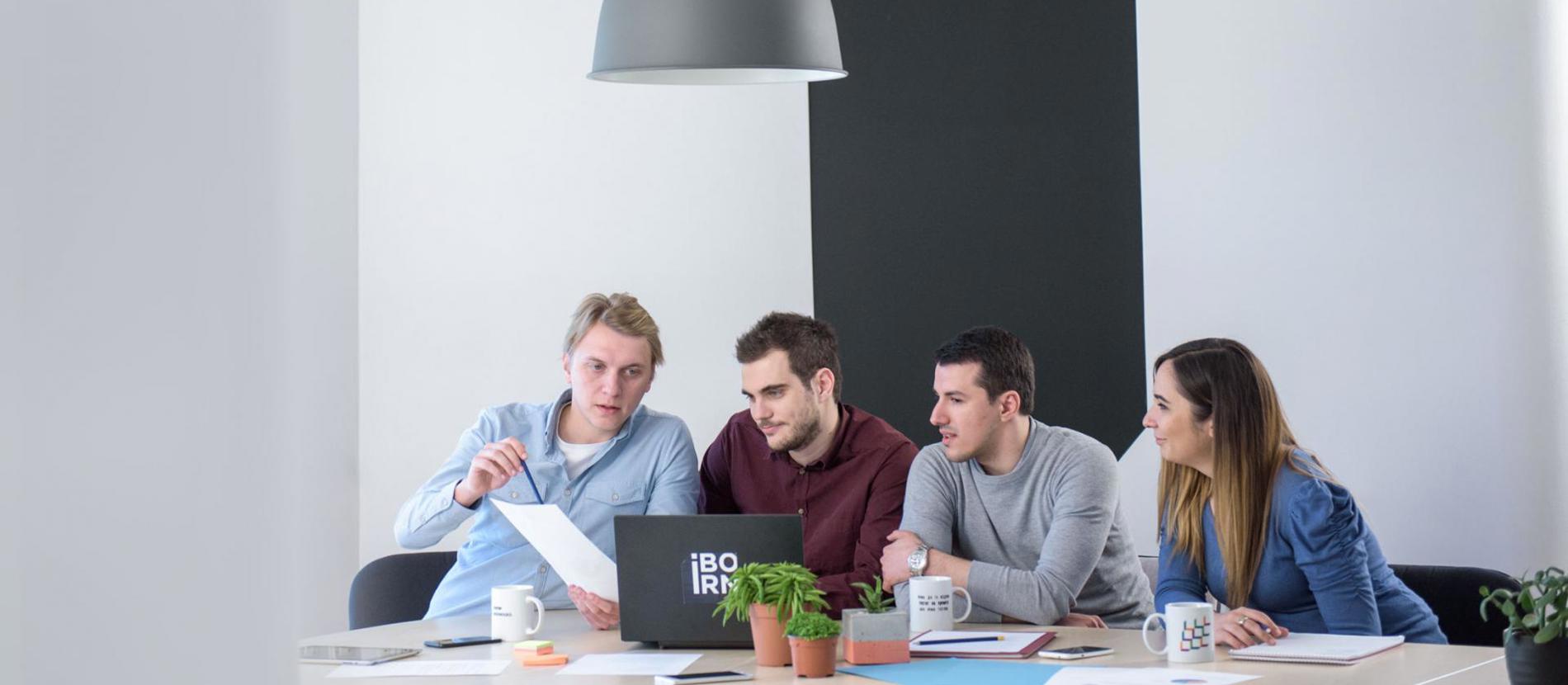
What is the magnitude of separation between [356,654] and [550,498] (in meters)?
0.82

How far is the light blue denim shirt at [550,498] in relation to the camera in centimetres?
342

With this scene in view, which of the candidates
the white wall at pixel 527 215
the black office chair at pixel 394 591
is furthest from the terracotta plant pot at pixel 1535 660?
the white wall at pixel 527 215

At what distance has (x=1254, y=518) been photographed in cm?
278

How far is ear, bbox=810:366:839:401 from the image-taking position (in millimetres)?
3521

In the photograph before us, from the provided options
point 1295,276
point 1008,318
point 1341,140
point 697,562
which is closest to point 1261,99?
point 1341,140

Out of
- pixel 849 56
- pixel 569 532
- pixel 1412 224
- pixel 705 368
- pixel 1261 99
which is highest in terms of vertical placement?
pixel 849 56

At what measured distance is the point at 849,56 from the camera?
4.69m

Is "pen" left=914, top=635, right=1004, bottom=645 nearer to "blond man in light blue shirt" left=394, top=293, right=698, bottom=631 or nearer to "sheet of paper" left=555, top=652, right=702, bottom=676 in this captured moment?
"sheet of paper" left=555, top=652, right=702, bottom=676

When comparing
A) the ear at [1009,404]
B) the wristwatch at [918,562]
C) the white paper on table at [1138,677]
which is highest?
the ear at [1009,404]

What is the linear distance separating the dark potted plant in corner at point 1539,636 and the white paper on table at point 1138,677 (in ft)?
1.32

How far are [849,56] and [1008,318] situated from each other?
38.5 inches

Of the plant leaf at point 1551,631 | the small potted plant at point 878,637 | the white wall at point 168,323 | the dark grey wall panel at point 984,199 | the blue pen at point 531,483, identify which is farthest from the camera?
the dark grey wall panel at point 984,199

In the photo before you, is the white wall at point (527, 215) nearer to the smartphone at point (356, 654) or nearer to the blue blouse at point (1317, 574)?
the smartphone at point (356, 654)

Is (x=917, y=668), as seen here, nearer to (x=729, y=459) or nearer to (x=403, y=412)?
(x=729, y=459)
